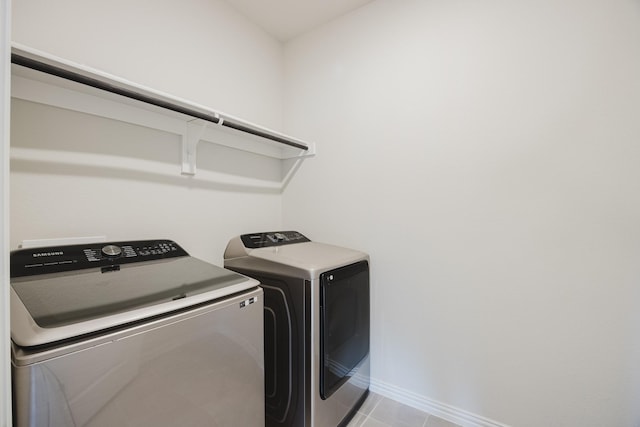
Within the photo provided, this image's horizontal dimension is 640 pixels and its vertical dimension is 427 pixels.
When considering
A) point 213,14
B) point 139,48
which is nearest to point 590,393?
point 139,48

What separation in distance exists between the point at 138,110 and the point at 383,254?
1612 millimetres

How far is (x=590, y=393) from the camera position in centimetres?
120

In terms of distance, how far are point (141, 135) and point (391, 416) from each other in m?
2.12

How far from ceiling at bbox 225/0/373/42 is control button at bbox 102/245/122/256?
1.72 metres

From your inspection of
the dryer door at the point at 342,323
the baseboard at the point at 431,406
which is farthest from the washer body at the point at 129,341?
the baseboard at the point at 431,406

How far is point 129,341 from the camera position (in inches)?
26.5

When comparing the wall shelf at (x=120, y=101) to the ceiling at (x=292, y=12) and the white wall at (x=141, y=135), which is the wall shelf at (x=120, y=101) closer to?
the white wall at (x=141, y=135)

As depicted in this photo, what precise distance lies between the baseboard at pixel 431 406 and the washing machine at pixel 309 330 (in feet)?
0.58

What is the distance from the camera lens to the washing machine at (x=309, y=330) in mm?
1263

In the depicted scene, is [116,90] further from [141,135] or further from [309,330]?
[309,330]

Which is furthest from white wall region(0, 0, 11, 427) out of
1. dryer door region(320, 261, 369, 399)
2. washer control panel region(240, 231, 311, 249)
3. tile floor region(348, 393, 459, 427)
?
tile floor region(348, 393, 459, 427)

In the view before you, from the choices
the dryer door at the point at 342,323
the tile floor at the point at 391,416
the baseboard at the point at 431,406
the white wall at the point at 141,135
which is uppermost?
the white wall at the point at 141,135

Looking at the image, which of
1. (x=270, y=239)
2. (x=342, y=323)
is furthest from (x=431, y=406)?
(x=270, y=239)

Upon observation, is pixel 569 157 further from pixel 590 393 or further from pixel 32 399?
pixel 32 399
